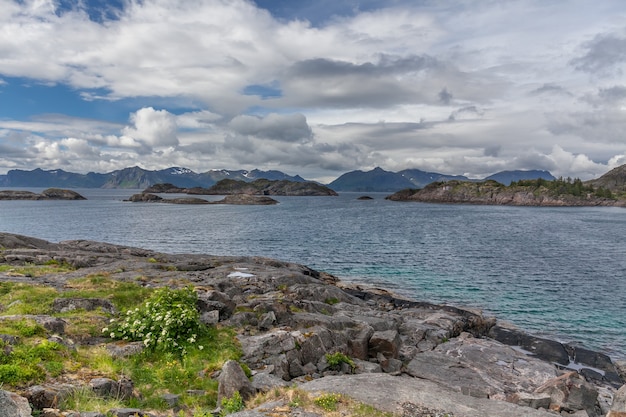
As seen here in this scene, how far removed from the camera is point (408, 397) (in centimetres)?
1182

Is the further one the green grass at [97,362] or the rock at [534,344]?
the rock at [534,344]

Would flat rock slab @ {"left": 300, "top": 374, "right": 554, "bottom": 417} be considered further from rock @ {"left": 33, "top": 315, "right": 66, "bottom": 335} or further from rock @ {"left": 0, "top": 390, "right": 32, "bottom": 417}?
rock @ {"left": 33, "top": 315, "right": 66, "bottom": 335}

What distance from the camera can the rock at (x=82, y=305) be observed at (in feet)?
65.2

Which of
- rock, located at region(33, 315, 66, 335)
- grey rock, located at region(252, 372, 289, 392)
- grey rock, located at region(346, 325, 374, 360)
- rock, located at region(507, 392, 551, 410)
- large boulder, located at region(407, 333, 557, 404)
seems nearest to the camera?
grey rock, located at region(252, 372, 289, 392)

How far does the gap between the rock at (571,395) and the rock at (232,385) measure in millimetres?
14384

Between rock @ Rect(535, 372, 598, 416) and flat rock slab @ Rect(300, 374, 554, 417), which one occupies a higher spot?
flat rock slab @ Rect(300, 374, 554, 417)

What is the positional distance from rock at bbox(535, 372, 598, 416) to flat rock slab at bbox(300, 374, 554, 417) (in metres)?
7.20

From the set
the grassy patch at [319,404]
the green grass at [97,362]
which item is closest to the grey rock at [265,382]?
the green grass at [97,362]

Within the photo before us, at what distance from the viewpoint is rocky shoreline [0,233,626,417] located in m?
12.0

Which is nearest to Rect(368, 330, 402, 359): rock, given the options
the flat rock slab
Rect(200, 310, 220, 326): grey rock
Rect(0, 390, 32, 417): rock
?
the flat rock slab

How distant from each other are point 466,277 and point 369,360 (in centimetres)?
3603

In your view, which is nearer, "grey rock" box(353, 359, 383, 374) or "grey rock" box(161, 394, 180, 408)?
"grey rock" box(161, 394, 180, 408)

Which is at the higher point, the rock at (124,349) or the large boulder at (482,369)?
the rock at (124,349)

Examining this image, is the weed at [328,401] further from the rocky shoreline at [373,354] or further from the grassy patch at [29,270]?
the grassy patch at [29,270]
